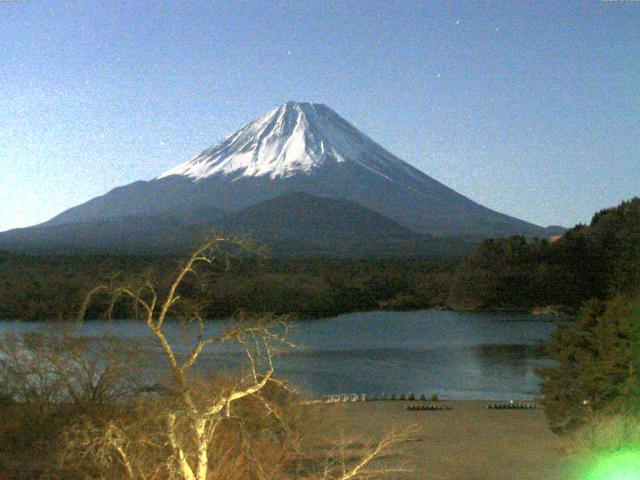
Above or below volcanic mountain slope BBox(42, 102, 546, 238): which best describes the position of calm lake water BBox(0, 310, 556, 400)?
below

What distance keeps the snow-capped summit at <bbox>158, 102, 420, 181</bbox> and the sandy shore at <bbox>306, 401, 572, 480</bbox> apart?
215 feet

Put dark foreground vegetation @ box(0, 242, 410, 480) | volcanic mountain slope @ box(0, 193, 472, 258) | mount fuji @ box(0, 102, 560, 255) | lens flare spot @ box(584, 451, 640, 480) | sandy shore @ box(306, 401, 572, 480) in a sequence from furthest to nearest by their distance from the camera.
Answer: mount fuji @ box(0, 102, 560, 255) → volcanic mountain slope @ box(0, 193, 472, 258) → sandy shore @ box(306, 401, 572, 480) → lens flare spot @ box(584, 451, 640, 480) → dark foreground vegetation @ box(0, 242, 410, 480)

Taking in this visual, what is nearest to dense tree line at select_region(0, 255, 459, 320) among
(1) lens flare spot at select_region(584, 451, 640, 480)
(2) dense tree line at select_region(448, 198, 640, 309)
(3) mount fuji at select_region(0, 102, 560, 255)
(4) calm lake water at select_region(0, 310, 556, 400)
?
(4) calm lake water at select_region(0, 310, 556, 400)

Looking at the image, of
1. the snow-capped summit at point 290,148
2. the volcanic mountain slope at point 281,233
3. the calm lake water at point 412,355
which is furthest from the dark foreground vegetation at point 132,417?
the snow-capped summit at point 290,148

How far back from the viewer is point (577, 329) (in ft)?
30.5

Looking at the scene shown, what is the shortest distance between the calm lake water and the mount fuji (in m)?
34.8

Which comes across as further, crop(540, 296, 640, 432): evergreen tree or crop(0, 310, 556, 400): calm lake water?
crop(0, 310, 556, 400): calm lake water

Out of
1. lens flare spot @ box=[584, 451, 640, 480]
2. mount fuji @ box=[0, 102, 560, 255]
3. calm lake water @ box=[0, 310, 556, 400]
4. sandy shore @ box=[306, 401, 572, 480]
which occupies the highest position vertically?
mount fuji @ box=[0, 102, 560, 255]

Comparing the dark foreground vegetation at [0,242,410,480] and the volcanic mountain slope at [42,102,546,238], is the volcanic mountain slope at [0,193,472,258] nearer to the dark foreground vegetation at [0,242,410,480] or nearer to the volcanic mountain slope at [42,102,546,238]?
the volcanic mountain slope at [42,102,546,238]

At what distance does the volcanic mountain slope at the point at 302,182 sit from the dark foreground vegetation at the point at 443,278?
27.4 m

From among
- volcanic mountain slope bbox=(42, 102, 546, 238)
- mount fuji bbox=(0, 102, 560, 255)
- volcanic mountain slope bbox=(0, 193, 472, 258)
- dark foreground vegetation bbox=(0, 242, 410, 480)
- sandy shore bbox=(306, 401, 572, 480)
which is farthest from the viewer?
volcanic mountain slope bbox=(42, 102, 546, 238)

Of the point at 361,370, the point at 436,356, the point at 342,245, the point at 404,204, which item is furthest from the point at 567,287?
the point at 404,204

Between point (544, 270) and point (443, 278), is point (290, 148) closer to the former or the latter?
point (443, 278)

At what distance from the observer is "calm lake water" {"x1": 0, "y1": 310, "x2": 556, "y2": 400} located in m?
17.5
